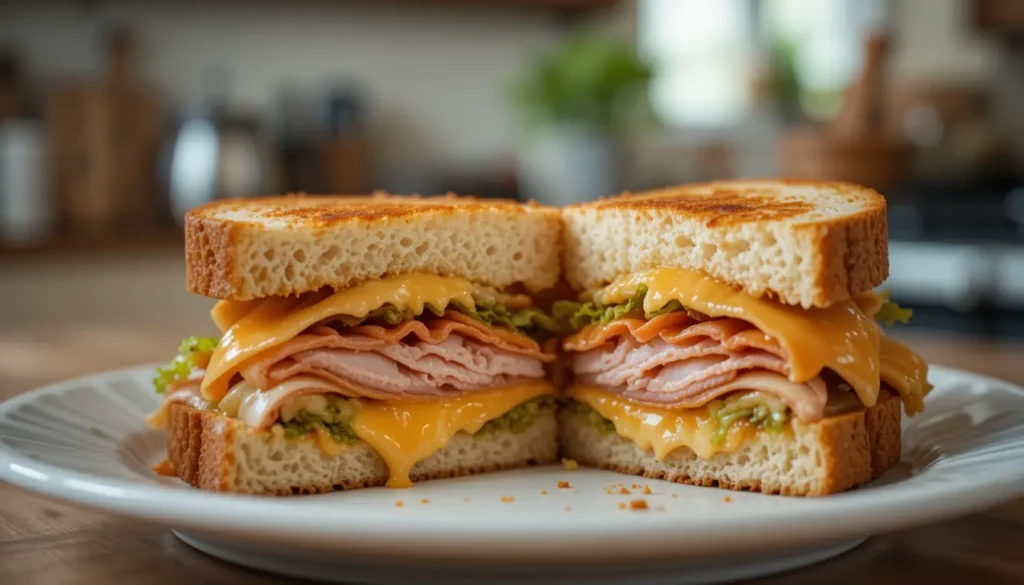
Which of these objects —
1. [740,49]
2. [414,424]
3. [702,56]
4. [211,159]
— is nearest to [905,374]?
[414,424]

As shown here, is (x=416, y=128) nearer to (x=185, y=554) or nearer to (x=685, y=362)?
(x=685, y=362)

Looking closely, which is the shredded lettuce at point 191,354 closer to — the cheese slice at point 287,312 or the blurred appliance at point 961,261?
the cheese slice at point 287,312

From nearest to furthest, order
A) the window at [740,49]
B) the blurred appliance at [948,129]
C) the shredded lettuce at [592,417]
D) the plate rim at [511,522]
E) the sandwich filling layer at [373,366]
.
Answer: the plate rim at [511,522], the sandwich filling layer at [373,366], the shredded lettuce at [592,417], the blurred appliance at [948,129], the window at [740,49]

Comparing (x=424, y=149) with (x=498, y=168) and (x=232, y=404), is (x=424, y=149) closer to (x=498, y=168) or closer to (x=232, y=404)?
(x=498, y=168)

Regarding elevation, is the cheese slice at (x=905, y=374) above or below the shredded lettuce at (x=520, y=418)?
above

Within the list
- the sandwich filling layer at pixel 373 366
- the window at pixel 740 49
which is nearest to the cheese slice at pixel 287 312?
the sandwich filling layer at pixel 373 366
